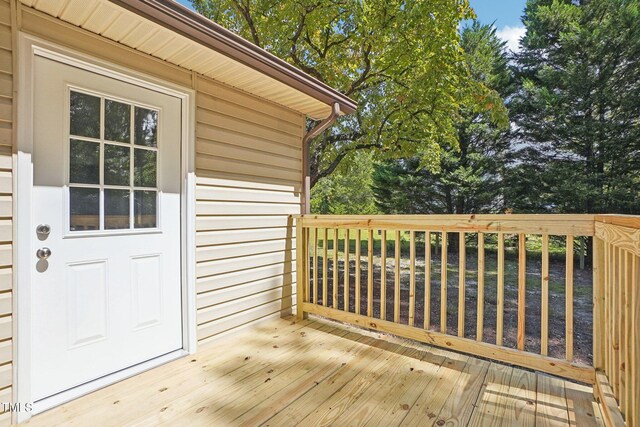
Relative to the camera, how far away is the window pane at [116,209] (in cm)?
204

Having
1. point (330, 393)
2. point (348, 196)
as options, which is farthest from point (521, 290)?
point (348, 196)

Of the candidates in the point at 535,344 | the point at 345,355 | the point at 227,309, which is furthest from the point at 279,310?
the point at 535,344

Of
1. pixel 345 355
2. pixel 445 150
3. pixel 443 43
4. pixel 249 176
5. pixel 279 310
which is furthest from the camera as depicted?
pixel 445 150

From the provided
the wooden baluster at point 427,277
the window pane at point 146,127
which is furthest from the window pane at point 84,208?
the wooden baluster at point 427,277

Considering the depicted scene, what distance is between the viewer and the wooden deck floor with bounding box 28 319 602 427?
1.67 meters

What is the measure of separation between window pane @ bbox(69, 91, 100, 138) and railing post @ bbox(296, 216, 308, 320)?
184cm

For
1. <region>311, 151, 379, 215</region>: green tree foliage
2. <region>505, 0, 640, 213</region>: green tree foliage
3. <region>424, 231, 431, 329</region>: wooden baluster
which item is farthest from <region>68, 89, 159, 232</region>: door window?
<region>311, 151, 379, 215</region>: green tree foliage

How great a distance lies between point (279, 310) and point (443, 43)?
4065mm

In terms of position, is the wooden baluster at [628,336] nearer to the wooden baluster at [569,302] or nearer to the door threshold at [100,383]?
the wooden baluster at [569,302]

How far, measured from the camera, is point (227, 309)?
272 centimetres

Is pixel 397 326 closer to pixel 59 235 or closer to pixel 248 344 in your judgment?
pixel 248 344

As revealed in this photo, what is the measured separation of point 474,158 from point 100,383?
9442mm

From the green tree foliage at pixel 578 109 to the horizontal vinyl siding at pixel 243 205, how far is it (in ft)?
25.5

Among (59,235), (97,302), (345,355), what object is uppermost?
(59,235)
